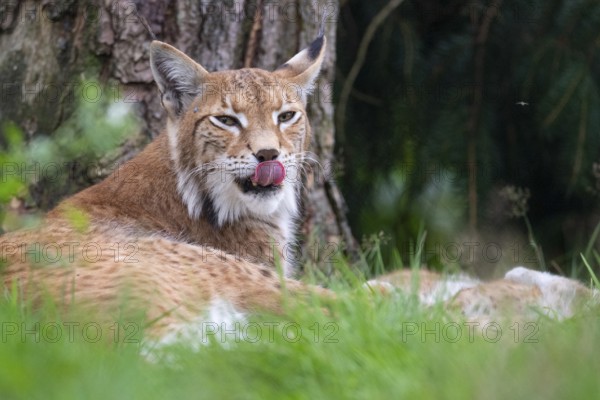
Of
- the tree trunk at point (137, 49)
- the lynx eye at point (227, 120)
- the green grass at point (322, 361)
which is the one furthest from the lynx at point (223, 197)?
the green grass at point (322, 361)

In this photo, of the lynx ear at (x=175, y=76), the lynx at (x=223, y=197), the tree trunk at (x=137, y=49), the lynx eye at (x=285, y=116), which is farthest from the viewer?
the tree trunk at (x=137, y=49)

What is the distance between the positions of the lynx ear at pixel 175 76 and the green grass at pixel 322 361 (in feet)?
4.89

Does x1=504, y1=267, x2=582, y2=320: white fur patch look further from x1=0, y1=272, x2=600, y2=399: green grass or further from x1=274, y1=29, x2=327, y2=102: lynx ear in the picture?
x1=274, y1=29, x2=327, y2=102: lynx ear

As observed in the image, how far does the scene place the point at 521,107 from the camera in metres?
5.48

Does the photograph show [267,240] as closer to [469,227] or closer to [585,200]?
[469,227]

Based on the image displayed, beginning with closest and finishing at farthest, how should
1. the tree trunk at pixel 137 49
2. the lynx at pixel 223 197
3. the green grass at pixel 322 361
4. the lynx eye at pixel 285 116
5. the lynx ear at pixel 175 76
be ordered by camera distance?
the green grass at pixel 322 361 < the lynx at pixel 223 197 < the lynx ear at pixel 175 76 < the lynx eye at pixel 285 116 < the tree trunk at pixel 137 49

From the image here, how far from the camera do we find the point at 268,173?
12.9 ft

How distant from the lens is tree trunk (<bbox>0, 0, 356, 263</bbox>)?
4539mm

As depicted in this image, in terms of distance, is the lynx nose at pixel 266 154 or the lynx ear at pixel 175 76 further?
the lynx ear at pixel 175 76

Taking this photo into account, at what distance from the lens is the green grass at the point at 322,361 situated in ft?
7.18

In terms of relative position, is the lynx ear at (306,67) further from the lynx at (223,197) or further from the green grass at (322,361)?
the green grass at (322,361)

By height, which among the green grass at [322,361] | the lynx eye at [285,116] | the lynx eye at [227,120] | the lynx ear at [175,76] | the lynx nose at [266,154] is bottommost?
the green grass at [322,361]

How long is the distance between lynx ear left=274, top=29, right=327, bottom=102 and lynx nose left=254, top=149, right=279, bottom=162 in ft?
1.66

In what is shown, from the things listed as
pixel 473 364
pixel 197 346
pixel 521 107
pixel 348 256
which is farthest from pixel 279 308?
pixel 521 107
